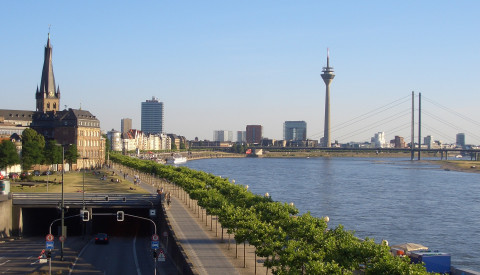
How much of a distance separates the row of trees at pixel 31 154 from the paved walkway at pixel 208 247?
125 ft

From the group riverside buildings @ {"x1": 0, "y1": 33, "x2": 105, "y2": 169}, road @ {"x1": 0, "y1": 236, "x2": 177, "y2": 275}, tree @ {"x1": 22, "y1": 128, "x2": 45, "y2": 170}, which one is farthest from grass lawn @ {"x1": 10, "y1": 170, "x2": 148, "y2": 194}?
riverside buildings @ {"x1": 0, "y1": 33, "x2": 105, "y2": 169}

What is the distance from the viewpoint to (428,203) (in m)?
68.1

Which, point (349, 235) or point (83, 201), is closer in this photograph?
point (349, 235)

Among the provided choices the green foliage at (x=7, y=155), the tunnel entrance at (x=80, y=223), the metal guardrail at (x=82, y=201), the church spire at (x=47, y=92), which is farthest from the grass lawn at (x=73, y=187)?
the church spire at (x=47, y=92)

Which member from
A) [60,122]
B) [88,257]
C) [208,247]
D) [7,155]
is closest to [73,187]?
[7,155]

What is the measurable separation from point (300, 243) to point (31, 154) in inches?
2716

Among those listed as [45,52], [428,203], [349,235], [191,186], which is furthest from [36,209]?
[45,52]

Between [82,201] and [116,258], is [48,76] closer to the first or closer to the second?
[82,201]

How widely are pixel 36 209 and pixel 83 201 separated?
8332 mm

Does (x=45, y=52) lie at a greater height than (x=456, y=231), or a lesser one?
greater

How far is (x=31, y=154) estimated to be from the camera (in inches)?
3354

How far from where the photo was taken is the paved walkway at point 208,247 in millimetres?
28156

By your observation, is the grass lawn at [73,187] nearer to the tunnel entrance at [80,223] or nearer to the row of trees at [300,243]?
the tunnel entrance at [80,223]

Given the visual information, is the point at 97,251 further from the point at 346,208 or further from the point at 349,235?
the point at 346,208
